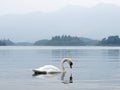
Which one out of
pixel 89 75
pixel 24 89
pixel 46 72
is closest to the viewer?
pixel 24 89

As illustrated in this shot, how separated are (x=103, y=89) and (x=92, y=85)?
2352mm

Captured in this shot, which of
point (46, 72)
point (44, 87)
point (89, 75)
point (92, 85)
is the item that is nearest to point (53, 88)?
point (44, 87)

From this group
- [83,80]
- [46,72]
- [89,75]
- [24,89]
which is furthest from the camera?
[46,72]

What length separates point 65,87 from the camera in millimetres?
31000

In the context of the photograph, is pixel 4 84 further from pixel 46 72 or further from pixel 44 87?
pixel 46 72

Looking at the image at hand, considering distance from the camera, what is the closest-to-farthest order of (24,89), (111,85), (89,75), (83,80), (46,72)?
(24,89) < (111,85) < (83,80) < (89,75) < (46,72)

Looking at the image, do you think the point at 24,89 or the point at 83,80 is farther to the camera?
the point at 83,80

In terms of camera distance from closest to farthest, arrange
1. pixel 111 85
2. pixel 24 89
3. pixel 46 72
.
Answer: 1. pixel 24 89
2. pixel 111 85
3. pixel 46 72

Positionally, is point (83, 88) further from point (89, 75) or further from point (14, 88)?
point (89, 75)

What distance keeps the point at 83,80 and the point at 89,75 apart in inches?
192

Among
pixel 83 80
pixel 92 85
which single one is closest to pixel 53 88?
pixel 92 85

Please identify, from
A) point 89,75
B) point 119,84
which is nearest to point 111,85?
point 119,84

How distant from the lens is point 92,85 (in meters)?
31.9

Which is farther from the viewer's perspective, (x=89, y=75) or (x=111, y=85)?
(x=89, y=75)
